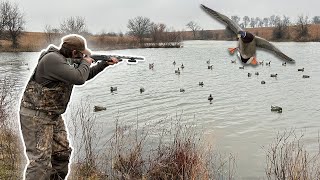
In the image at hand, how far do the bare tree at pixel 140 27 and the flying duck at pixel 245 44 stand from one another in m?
63.2

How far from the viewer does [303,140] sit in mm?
13055

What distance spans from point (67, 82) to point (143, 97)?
56.7ft

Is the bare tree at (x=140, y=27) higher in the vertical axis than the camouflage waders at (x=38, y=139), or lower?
higher

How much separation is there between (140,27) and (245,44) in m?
75.5

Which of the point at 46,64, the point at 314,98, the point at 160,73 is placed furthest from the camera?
the point at 160,73

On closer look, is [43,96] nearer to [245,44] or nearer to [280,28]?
[245,44]

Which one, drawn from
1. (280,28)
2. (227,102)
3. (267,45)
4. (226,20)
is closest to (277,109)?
(227,102)

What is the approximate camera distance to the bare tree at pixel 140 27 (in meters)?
72.0

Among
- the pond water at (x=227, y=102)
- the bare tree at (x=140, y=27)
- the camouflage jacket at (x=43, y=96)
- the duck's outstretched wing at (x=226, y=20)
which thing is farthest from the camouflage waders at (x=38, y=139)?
the bare tree at (x=140, y=27)

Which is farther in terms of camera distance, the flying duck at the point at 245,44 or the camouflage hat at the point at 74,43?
the camouflage hat at the point at 74,43

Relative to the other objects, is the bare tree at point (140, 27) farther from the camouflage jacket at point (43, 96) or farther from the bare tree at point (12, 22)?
the camouflage jacket at point (43, 96)

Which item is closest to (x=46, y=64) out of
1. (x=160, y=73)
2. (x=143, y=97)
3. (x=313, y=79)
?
(x=143, y=97)

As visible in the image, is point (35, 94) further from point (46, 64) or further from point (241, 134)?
point (241, 134)

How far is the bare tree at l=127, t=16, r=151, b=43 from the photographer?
236ft
